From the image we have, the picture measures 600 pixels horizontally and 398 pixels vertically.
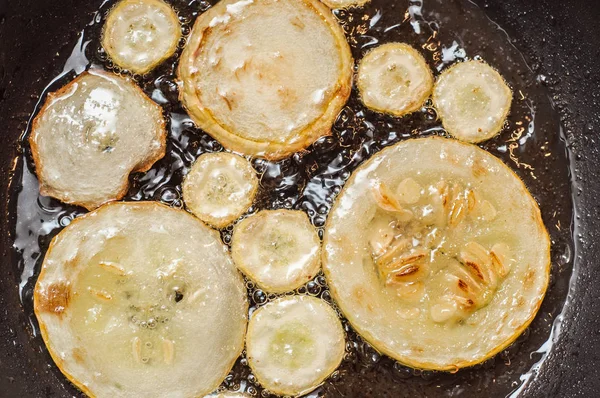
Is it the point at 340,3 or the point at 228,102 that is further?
the point at 340,3

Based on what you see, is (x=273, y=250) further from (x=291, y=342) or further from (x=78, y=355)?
(x=78, y=355)

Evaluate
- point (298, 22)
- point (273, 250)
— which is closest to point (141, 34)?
point (298, 22)

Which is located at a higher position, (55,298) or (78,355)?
(55,298)

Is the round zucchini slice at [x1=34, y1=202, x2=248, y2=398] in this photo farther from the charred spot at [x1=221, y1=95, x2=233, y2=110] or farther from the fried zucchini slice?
the fried zucchini slice

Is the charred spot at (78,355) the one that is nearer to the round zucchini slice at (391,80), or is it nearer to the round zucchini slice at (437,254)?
the round zucchini slice at (437,254)

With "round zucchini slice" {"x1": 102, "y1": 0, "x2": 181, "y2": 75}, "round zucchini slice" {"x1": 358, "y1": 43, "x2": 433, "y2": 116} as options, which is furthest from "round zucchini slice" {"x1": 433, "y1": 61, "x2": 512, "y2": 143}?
"round zucchini slice" {"x1": 102, "y1": 0, "x2": 181, "y2": 75}

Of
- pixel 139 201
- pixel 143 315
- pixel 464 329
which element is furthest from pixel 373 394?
pixel 139 201
